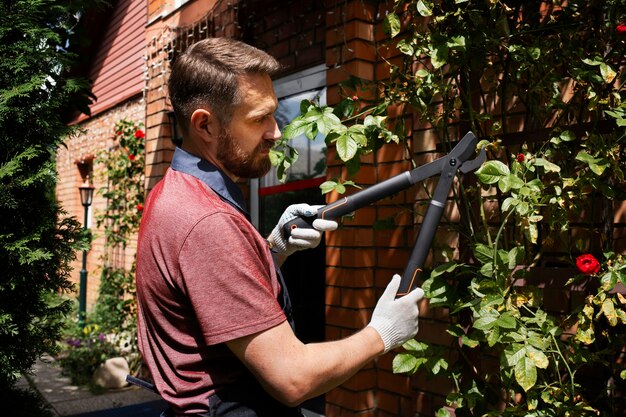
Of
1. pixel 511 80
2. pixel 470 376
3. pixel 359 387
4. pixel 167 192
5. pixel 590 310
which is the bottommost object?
pixel 359 387

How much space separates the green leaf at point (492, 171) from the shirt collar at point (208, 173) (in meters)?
A: 0.79

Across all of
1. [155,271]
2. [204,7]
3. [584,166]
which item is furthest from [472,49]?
[204,7]

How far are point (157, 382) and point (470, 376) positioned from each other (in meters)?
1.26

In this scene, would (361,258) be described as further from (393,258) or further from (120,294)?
(120,294)

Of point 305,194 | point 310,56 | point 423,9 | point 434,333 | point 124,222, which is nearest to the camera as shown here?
point 423,9

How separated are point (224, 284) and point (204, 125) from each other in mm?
492

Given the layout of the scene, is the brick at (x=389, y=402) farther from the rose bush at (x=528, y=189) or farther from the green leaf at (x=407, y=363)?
the green leaf at (x=407, y=363)

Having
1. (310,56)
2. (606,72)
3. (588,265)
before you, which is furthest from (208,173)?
(310,56)

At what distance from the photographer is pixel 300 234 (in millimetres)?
1980

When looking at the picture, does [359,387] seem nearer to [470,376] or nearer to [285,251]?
[470,376]

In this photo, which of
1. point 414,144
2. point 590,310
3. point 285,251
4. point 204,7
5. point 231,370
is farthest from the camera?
point 204,7

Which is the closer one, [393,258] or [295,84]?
[393,258]

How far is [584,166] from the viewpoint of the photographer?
202 cm

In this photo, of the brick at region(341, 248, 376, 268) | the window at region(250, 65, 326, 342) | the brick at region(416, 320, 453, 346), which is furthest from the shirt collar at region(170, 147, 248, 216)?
the window at region(250, 65, 326, 342)
